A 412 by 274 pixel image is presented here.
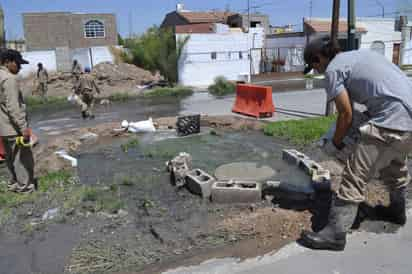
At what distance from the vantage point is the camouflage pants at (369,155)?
2.77m

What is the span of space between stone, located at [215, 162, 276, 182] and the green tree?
17.2 m

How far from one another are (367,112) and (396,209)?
1.13 metres

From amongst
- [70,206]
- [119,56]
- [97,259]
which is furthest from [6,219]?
[119,56]

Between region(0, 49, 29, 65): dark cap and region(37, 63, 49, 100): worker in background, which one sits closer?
region(0, 49, 29, 65): dark cap

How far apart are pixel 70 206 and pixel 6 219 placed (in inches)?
27.3

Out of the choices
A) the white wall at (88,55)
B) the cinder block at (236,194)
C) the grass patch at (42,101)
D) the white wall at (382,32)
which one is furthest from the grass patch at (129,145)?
the white wall at (382,32)

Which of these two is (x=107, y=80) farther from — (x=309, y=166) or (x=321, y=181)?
(x=321, y=181)

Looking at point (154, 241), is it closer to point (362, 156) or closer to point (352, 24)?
point (362, 156)

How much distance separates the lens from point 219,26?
26.1 metres

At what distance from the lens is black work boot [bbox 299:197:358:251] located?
298cm

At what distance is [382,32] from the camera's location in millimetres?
32188

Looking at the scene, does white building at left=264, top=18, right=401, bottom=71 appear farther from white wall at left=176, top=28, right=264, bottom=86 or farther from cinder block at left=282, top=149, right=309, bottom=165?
cinder block at left=282, top=149, right=309, bottom=165

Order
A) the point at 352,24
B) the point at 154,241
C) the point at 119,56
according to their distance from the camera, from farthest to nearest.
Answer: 1. the point at 119,56
2. the point at 352,24
3. the point at 154,241

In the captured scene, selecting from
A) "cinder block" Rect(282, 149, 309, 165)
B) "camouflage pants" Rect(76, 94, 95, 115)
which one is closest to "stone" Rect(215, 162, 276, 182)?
"cinder block" Rect(282, 149, 309, 165)
